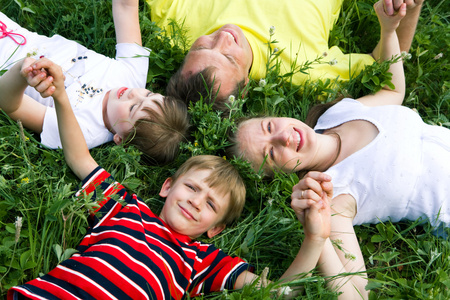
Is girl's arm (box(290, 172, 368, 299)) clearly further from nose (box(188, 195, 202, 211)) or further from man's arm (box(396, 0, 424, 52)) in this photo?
man's arm (box(396, 0, 424, 52))

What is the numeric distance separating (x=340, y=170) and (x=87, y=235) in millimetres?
1682

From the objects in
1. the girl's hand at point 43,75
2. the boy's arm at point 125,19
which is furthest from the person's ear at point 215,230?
the boy's arm at point 125,19

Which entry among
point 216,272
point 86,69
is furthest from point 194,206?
point 86,69

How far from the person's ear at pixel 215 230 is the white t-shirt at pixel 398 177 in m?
0.80

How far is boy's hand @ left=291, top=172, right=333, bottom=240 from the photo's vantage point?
2.33 m

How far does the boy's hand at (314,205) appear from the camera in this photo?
233cm

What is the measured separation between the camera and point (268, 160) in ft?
10.1

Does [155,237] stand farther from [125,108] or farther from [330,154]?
[330,154]

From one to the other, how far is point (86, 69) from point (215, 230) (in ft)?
5.37

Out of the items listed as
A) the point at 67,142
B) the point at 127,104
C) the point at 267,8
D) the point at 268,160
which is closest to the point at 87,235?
the point at 67,142

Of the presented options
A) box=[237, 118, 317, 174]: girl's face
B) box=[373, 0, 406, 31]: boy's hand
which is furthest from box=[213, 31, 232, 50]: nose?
box=[373, 0, 406, 31]: boy's hand

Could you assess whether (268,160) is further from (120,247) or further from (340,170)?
(120,247)

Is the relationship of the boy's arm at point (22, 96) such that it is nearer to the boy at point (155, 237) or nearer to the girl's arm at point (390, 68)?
the boy at point (155, 237)

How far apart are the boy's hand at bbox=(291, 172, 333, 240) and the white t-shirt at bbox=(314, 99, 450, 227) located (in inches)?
23.4
